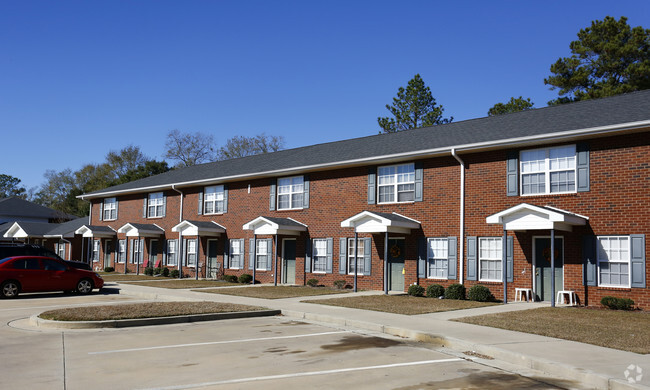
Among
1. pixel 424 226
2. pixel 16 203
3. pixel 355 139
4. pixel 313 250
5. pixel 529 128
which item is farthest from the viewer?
pixel 16 203

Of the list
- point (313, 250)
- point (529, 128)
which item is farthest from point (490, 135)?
point (313, 250)

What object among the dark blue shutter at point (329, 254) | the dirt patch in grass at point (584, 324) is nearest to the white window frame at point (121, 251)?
the dark blue shutter at point (329, 254)

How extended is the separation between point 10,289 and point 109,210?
796 inches

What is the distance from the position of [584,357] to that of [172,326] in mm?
8686

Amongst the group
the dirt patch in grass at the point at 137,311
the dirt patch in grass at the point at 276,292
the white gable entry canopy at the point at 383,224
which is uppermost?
the white gable entry canopy at the point at 383,224

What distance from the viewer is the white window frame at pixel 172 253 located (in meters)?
32.9

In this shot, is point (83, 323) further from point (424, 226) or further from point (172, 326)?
point (424, 226)

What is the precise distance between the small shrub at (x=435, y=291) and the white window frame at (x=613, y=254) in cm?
504

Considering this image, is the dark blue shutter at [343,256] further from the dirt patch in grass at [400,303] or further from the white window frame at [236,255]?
the white window frame at [236,255]

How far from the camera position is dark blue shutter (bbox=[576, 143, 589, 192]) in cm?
1766

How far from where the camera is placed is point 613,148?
56.6 feet

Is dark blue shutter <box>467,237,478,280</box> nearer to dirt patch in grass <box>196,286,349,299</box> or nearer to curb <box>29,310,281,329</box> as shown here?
dirt patch in grass <box>196,286,349,299</box>

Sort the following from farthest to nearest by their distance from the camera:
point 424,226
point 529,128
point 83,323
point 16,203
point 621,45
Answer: point 16,203
point 621,45
point 424,226
point 529,128
point 83,323

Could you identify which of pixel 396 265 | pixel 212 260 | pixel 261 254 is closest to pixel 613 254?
pixel 396 265
